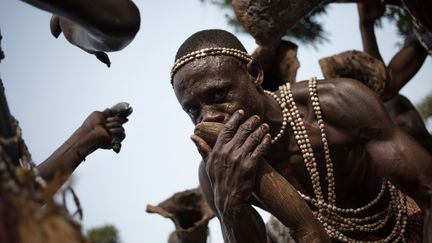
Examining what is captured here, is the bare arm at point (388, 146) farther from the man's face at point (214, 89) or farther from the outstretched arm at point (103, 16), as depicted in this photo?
the outstretched arm at point (103, 16)

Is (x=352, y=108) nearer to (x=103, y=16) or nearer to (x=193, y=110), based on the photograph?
(x=193, y=110)

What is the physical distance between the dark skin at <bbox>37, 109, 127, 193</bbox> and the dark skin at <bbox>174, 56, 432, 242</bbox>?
33 centimetres

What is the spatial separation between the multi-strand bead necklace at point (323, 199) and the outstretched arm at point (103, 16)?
1.19 m

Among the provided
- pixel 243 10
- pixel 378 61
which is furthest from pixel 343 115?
pixel 378 61

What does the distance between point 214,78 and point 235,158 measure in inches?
21.4

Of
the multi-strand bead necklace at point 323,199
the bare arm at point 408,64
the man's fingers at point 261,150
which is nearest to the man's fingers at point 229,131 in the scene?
the man's fingers at point 261,150

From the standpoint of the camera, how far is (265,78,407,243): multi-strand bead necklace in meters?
2.49

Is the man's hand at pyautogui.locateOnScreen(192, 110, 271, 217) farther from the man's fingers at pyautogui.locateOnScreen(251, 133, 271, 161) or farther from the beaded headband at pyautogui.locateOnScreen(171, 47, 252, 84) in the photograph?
the beaded headband at pyautogui.locateOnScreen(171, 47, 252, 84)

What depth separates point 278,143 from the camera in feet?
8.21

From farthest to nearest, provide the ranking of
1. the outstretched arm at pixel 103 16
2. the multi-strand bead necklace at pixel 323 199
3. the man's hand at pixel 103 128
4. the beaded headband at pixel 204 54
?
the multi-strand bead necklace at pixel 323 199, the beaded headband at pixel 204 54, the man's hand at pixel 103 128, the outstretched arm at pixel 103 16

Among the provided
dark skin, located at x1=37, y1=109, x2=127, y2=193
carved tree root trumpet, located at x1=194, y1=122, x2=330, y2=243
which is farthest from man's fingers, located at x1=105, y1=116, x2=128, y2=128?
carved tree root trumpet, located at x1=194, y1=122, x2=330, y2=243

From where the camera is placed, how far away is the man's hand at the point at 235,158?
1840 mm

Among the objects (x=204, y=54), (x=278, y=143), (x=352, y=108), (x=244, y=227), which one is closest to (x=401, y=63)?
(x=352, y=108)

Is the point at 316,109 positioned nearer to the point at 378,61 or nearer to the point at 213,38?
the point at 213,38
